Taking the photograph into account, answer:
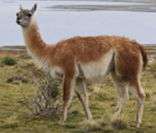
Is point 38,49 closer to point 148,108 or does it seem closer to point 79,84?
point 79,84

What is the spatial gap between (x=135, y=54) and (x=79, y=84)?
1074 millimetres

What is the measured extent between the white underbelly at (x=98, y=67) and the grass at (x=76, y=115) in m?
0.76

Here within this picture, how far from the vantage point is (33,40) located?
10000 millimetres

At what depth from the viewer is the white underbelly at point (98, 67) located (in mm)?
9602

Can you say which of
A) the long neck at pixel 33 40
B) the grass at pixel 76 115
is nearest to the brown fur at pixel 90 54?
the long neck at pixel 33 40

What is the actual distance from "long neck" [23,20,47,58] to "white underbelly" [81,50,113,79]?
0.86 metres

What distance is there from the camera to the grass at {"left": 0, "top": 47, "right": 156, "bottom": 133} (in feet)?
31.2

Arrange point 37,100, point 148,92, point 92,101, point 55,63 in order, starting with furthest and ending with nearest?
point 148,92 → point 92,101 → point 37,100 → point 55,63

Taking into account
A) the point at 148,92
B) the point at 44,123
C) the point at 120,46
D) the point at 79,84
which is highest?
the point at 120,46

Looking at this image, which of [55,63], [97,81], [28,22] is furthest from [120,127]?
[28,22]

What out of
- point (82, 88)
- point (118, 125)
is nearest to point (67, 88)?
point (82, 88)

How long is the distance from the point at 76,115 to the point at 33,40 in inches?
73.4

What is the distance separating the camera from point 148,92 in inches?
569

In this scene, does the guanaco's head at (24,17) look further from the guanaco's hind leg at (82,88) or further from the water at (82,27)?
the water at (82,27)
